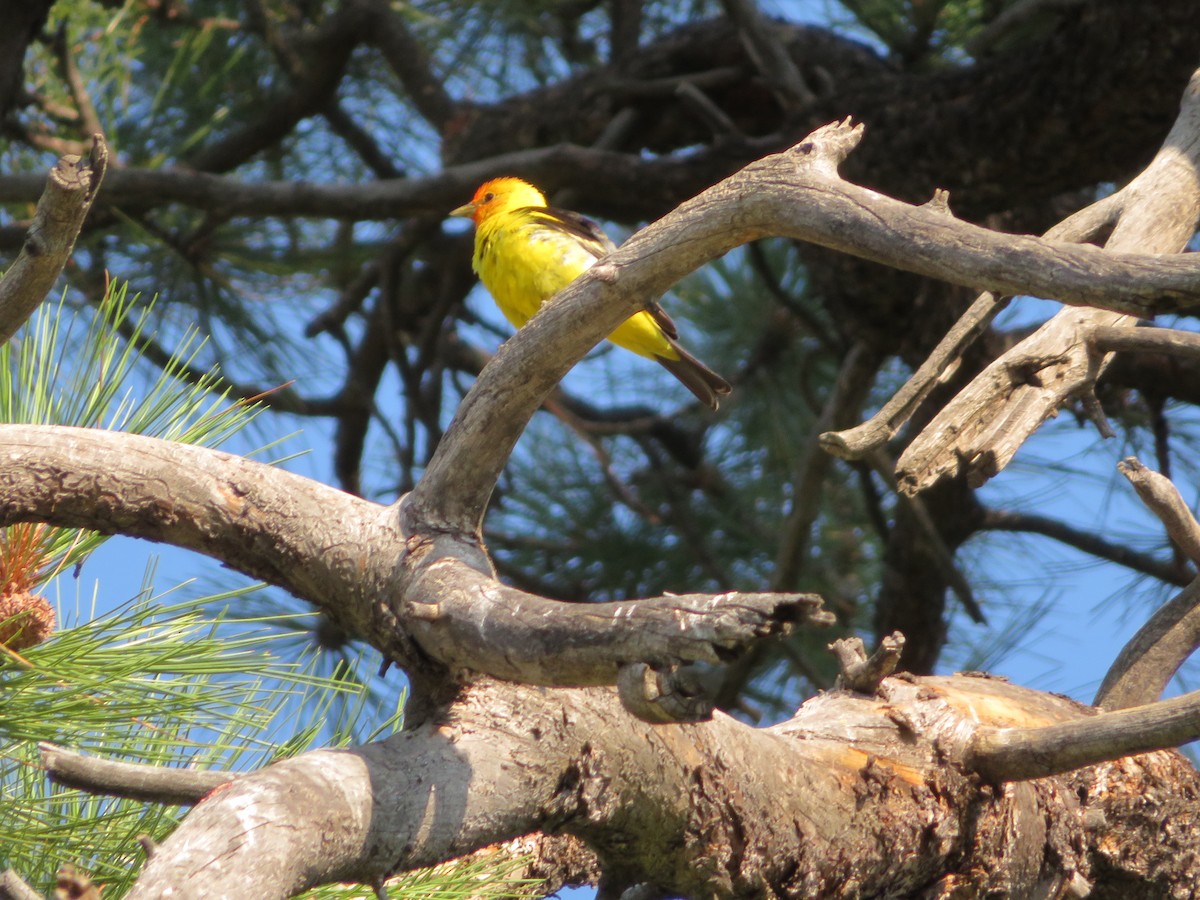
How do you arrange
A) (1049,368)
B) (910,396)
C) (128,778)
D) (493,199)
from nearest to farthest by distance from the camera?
(128,778) → (910,396) → (1049,368) → (493,199)

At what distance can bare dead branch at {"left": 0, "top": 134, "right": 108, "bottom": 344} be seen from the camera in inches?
43.9

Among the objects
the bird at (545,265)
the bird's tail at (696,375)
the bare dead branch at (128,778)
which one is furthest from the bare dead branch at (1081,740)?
the bird at (545,265)

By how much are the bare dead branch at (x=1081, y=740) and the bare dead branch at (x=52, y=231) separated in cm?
114

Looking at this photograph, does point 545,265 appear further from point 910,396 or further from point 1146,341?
point 910,396

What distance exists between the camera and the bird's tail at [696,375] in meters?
3.11

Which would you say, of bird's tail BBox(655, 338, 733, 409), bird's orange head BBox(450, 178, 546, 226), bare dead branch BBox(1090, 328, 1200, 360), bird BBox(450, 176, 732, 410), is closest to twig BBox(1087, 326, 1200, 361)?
bare dead branch BBox(1090, 328, 1200, 360)

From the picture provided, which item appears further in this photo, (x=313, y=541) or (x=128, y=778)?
(x=313, y=541)

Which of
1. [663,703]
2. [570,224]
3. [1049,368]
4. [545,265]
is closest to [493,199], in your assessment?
[570,224]

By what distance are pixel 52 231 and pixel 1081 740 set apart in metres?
1.16

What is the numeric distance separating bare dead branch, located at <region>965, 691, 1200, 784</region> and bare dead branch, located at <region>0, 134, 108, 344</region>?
1137 millimetres

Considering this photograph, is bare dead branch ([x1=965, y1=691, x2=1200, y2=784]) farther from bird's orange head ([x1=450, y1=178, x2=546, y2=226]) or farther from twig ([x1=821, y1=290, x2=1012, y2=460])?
bird's orange head ([x1=450, y1=178, x2=546, y2=226])

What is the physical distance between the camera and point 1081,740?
1.44m

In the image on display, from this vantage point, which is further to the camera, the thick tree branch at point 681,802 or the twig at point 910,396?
the twig at point 910,396

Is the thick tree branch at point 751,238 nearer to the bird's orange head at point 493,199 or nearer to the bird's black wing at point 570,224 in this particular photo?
the bird's black wing at point 570,224
